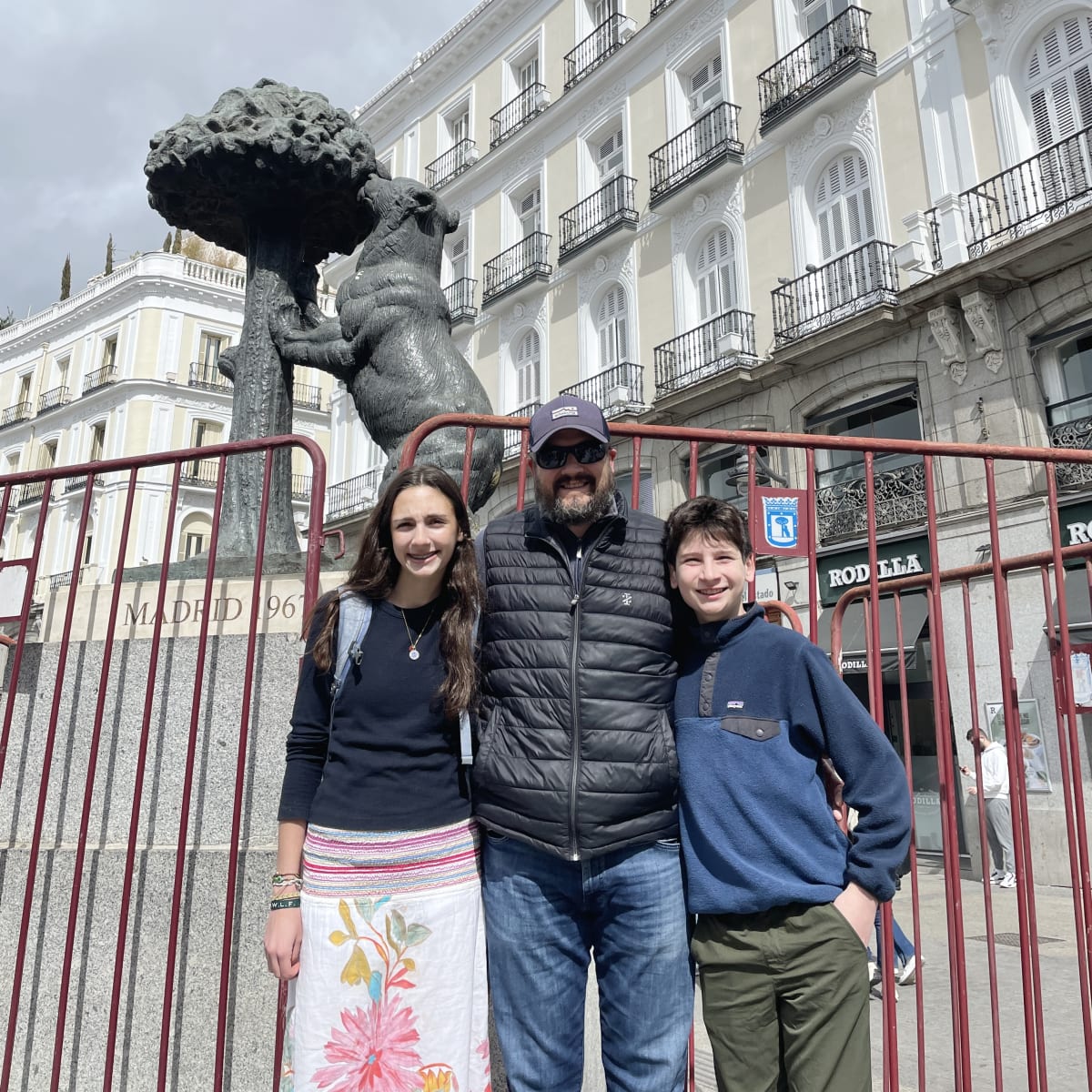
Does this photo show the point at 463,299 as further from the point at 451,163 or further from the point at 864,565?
the point at 864,565

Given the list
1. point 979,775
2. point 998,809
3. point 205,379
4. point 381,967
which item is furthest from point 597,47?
point 381,967

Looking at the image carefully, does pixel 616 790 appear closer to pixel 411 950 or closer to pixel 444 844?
pixel 444 844

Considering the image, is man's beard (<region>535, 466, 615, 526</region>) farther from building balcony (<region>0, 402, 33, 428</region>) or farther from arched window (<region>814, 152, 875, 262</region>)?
building balcony (<region>0, 402, 33, 428</region>)

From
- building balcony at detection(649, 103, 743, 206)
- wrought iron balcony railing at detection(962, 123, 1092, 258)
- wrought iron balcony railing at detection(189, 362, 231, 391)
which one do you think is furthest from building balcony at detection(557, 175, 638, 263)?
wrought iron balcony railing at detection(189, 362, 231, 391)

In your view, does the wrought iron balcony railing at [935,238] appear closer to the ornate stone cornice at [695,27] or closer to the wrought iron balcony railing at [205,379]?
the ornate stone cornice at [695,27]

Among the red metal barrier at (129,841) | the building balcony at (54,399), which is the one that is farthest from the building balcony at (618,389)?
the building balcony at (54,399)

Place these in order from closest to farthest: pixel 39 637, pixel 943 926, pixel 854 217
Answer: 1. pixel 39 637
2. pixel 943 926
3. pixel 854 217

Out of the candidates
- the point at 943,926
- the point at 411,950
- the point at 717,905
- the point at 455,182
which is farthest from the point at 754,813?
the point at 455,182

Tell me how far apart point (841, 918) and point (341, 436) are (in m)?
24.7

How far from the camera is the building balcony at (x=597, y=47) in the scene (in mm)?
19094

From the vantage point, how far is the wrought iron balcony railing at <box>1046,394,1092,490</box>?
1120 cm

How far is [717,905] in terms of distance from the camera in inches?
73.4

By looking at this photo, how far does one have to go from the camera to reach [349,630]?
2021 millimetres

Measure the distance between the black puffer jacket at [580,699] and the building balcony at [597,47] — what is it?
20.0m
